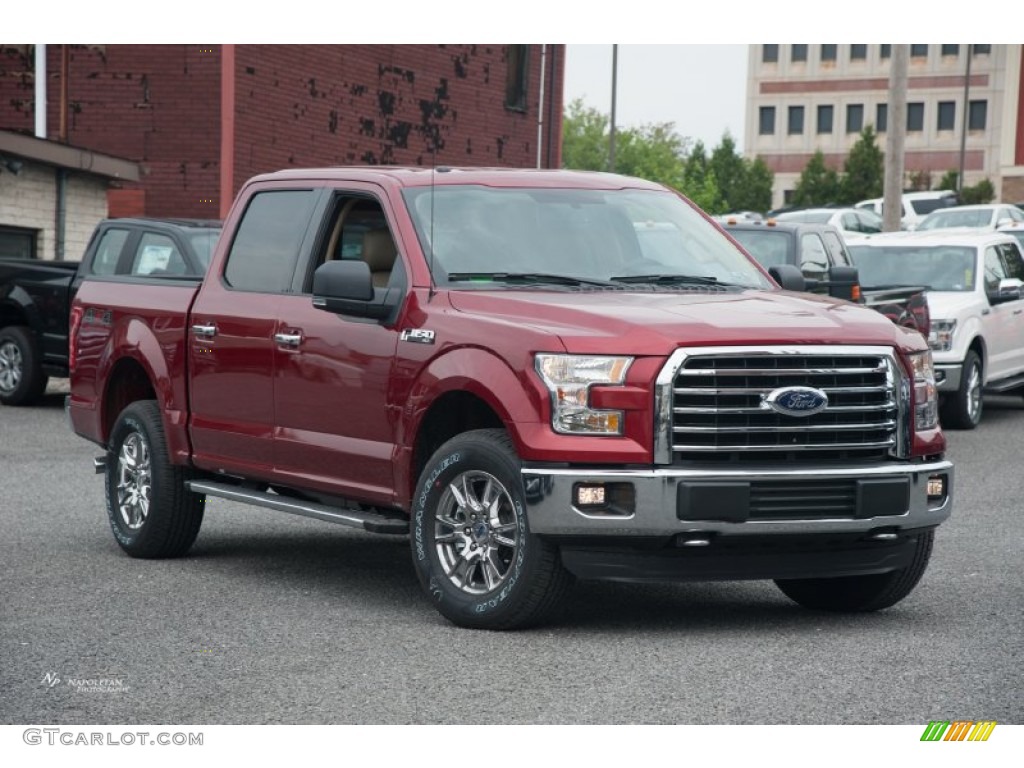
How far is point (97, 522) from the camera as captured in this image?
39.6ft

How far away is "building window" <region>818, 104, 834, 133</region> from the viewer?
344 ft

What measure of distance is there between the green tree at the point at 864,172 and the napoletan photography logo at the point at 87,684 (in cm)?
7685

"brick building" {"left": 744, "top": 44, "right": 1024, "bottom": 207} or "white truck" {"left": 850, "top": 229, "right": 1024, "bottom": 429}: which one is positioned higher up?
"brick building" {"left": 744, "top": 44, "right": 1024, "bottom": 207}

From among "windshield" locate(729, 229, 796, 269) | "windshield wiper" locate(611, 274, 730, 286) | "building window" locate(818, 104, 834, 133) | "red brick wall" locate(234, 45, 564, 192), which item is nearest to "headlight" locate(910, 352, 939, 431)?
"windshield wiper" locate(611, 274, 730, 286)

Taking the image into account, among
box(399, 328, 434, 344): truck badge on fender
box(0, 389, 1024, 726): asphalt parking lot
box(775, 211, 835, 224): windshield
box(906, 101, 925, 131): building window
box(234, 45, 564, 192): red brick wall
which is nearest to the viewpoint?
box(0, 389, 1024, 726): asphalt parking lot

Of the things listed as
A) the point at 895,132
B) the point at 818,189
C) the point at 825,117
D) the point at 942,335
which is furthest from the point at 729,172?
the point at 942,335

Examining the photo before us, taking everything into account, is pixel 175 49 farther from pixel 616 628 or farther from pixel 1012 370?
pixel 616 628

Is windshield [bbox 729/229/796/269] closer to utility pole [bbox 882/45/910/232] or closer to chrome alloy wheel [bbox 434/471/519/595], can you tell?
utility pole [bbox 882/45/910/232]

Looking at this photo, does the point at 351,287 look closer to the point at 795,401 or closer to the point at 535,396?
the point at 535,396

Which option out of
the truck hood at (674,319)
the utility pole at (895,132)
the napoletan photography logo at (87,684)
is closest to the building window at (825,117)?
the utility pole at (895,132)

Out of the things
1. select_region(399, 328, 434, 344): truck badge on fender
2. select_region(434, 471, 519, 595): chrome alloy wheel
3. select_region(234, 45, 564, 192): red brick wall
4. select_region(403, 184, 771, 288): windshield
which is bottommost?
select_region(434, 471, 519, 595): chrome alloy wheel

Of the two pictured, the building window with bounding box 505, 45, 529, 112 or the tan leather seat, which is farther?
the building window with bounding box 505, 45, 529, 112
